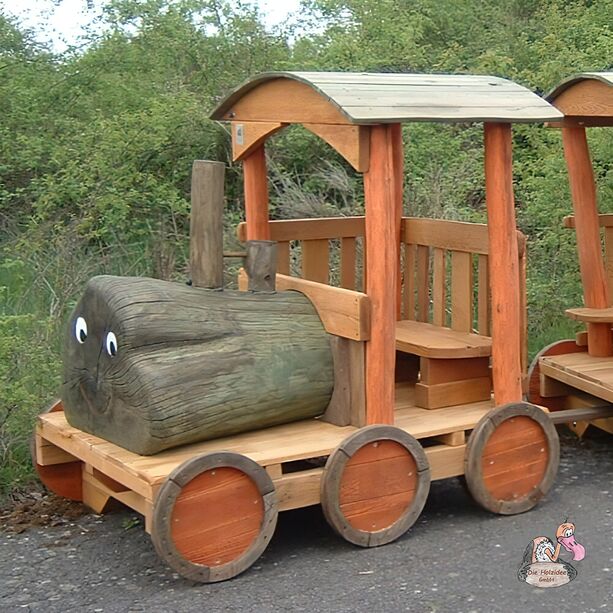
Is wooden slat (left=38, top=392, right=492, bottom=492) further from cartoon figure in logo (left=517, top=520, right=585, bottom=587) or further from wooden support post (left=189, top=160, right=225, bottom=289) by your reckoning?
wooden support post (left=189, top=160, right=225, bottom=289)

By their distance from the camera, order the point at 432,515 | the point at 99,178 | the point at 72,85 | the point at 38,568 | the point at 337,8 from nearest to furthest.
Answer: the point at 38,568 → the point at 432,515 → the point at 99,178 → the point at 72,85 → the point at 337,8

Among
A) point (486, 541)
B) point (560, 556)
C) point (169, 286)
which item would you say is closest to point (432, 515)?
point (486, 541)

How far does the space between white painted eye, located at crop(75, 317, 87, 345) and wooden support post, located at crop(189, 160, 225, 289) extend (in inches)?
21.5

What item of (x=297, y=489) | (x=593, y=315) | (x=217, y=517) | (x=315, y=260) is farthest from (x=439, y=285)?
(x=217, y=517)

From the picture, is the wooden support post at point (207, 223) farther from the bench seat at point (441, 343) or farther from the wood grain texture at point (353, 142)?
the bench seat at point (441, 343)

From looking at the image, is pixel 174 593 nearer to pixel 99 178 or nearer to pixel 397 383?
pixel 397 383

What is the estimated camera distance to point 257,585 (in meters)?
4.34

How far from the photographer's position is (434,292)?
617 cm

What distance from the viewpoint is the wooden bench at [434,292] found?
5.49 m

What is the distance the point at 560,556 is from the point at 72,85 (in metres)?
7.83

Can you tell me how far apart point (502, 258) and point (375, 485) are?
128cm

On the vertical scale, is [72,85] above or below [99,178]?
above

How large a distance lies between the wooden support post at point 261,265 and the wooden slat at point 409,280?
1493mm

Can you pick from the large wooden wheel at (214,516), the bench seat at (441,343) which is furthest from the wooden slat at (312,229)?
the large wooden wheel at (214,516)
